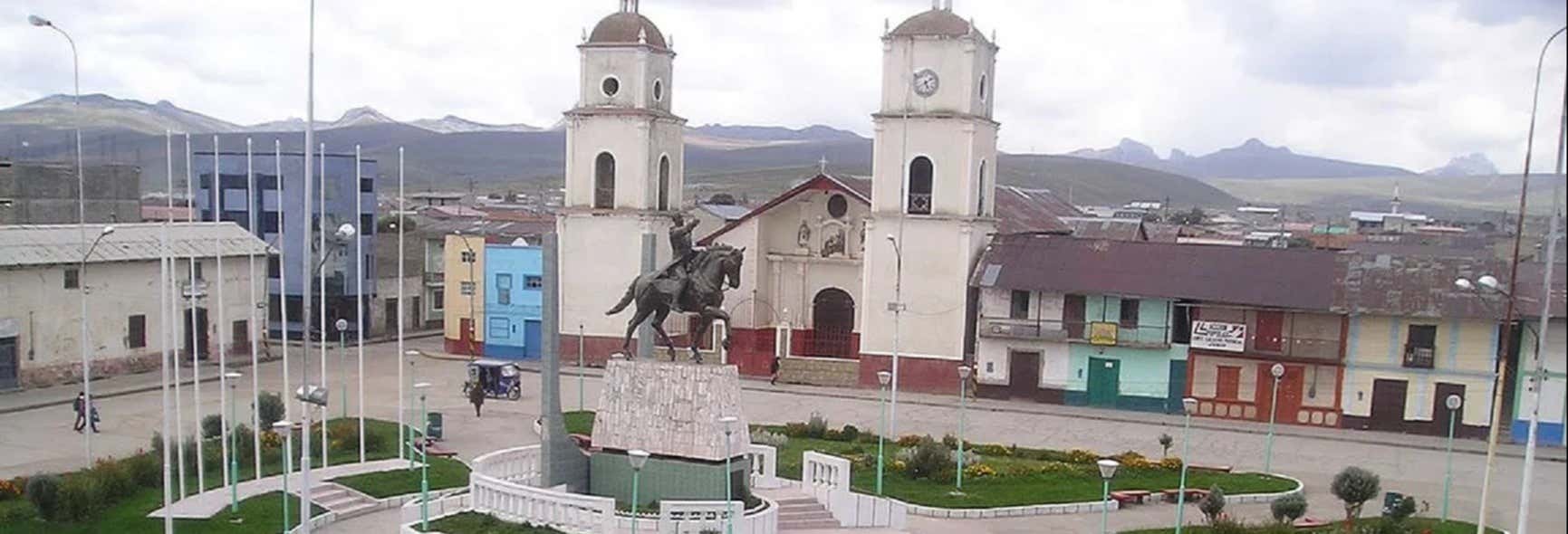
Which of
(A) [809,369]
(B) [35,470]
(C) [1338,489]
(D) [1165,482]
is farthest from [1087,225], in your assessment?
(B) [35,470]

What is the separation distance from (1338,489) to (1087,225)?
119 ft

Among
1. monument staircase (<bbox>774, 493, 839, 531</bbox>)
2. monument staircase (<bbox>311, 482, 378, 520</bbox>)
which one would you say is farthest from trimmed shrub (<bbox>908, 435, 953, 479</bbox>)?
monument staircase (<bbox>311, 482, 378, 520</bbox>)

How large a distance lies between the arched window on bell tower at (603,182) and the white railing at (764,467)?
21.3 m

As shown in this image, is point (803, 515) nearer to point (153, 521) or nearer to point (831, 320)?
point (153, 521)

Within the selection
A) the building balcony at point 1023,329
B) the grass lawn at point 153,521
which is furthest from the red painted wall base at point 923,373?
the grass lawn at point 153,521

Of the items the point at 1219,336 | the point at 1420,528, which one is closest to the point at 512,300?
the point at 1219,336

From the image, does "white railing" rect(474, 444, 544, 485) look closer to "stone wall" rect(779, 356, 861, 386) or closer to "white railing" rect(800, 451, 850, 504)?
"white railing" rect(800, 451, 850, 504)

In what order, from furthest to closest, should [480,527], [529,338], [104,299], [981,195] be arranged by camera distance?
[529,338] → [981,195] → [104,299] → [480,527]

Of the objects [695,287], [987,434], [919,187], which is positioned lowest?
[987,434]

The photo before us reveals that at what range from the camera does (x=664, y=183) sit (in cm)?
4612

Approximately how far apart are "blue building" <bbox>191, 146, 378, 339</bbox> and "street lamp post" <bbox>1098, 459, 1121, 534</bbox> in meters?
33.6

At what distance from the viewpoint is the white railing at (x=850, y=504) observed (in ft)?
75.4

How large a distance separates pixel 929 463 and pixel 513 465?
8.88 m

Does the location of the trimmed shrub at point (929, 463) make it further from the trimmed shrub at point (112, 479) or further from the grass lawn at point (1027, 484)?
the trimmed shrub at point (112, 479)
